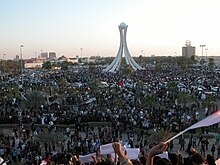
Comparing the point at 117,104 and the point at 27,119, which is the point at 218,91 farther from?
the point at 27,119

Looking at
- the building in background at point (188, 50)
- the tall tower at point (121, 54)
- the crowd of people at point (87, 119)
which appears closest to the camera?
the crowd of people at point (87, 119)

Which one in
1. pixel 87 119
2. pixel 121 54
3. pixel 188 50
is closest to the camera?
pixel 87 119

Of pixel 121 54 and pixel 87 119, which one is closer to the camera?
pixel 87 119

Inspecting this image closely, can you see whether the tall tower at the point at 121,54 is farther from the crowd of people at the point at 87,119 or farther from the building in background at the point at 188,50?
the building in background at the point at 188,50

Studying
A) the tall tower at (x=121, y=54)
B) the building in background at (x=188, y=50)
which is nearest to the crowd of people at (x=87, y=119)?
the tall tower at (x=121, y=54)

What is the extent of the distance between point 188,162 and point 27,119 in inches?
636

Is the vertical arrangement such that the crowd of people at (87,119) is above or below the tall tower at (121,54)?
below

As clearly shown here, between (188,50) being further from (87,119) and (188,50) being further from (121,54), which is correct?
(87,119)

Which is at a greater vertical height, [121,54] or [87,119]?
[121,54]

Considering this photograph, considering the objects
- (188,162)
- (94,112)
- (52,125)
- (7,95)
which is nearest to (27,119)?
(52,125)

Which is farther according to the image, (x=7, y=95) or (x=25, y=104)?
(x=7, y=95)

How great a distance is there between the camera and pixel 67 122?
19188 millimetres

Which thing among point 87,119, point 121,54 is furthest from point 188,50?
point 87,119

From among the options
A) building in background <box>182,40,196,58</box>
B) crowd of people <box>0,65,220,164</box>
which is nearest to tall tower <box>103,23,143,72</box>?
crowd of people <box>0,65,220,164</box>
